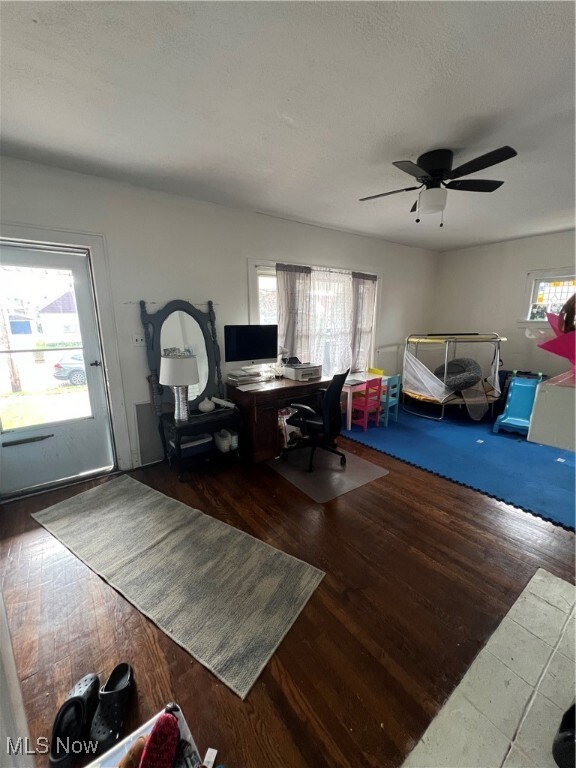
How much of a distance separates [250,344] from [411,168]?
1.97 m

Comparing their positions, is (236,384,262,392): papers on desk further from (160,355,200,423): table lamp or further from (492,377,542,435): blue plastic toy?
(492,377,542,435): blue plastic toy

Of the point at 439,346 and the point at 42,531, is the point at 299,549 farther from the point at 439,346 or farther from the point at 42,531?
the point at 439,346

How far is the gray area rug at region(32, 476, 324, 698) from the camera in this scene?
1.34m

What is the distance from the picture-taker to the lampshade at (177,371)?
246cm

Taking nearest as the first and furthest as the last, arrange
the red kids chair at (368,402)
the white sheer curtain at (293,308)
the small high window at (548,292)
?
the white sheer curtain at (293,308) < the red kids chair at (368,402) < the small high window at (548,292)

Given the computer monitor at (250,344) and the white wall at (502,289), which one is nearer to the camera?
the computer monitor at (250,344)

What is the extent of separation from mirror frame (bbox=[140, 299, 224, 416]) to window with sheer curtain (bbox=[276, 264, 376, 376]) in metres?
0.87

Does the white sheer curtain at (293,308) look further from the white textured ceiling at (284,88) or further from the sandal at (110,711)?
the sandal at (110,711)

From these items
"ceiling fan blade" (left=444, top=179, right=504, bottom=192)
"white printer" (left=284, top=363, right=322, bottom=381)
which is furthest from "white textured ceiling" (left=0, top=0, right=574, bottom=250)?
"white printer" (left=284, top=363, right=322, bottom=381)

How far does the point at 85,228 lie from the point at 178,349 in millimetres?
1189

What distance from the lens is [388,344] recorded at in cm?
496

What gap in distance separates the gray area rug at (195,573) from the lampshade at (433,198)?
2541mm

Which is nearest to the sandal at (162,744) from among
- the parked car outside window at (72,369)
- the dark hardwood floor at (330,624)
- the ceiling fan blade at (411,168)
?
the dark hardwood floor at (330,624)

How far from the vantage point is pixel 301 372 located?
316cm
